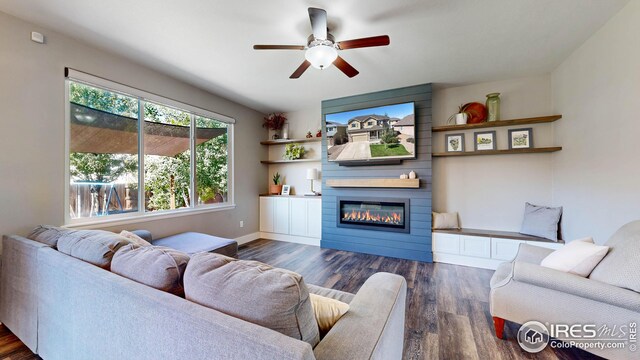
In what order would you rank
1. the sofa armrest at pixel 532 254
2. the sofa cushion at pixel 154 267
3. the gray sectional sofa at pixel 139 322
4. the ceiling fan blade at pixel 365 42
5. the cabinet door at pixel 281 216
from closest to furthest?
the gray sectional sofa at pixel 139 322, the sofa cushion at pixel 154 267, the ceiling fan blade at pixel 365 42, the sofa armrest at pixel 532 254, the cabinet door at pixel 281 216

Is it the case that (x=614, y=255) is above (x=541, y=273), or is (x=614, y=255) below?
above

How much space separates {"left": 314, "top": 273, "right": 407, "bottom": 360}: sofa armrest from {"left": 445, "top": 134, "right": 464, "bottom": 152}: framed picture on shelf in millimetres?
2966

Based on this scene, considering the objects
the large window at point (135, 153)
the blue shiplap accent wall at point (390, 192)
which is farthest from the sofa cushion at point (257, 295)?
the blue shiplap accent wall at point (390, 192)

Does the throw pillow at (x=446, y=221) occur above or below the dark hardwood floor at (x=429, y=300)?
above

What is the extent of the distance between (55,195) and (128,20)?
180 cm

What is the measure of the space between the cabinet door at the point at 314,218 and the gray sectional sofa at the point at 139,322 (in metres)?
2.91

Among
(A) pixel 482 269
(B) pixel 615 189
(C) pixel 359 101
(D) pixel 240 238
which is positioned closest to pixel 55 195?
(D) pixel 240 238

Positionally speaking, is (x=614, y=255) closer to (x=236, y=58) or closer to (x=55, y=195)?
(x=236, y=58)

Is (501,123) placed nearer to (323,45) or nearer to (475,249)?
(475,249)

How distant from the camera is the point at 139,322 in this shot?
2.86 ft

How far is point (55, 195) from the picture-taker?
2.24 metres

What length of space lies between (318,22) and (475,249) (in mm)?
3383

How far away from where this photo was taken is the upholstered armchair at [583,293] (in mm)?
1302

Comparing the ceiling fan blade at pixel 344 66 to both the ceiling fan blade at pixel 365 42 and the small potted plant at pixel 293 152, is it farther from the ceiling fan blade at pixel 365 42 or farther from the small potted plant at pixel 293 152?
the small potted plant at pixel 293 152
